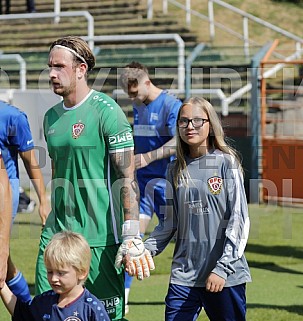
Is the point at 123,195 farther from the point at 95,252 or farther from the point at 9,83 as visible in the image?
the point at 9,83

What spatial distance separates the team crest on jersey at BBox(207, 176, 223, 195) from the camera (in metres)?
5.46

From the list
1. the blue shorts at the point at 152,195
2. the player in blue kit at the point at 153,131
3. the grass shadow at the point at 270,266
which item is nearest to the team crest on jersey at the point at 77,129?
the player in blue kit at the point at 153,131

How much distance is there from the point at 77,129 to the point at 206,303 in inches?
52.0

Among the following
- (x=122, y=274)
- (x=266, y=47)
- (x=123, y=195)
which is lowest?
(x=122, y=274)

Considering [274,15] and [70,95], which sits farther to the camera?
[274,15]

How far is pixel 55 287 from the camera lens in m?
4.81

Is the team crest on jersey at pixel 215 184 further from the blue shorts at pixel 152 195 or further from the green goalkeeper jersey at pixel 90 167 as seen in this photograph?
the blue shorts at pixel 152 195

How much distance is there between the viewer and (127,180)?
17.9 ft

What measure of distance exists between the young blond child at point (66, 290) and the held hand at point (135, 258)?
1.08 feet

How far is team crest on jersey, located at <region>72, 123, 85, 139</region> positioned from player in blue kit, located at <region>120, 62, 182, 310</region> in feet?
11.0

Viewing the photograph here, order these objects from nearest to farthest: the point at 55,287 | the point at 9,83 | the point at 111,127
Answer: the point at 55,287, the point at 111,127, the point at 9,83

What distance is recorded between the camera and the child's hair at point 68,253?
4770mm

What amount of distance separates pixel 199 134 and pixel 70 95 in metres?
0.82

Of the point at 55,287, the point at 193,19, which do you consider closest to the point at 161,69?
the point at 193,19
